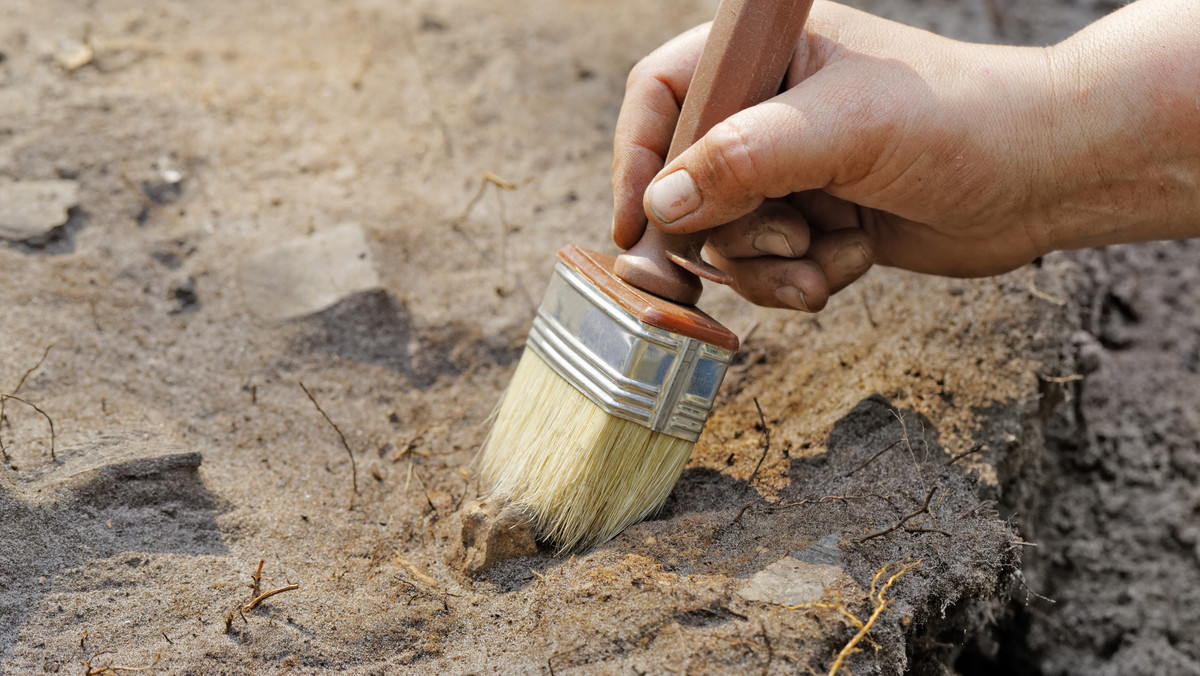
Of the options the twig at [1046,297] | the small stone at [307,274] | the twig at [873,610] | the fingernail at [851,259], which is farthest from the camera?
the small stone at [307,274]

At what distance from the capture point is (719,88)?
87.4 inches

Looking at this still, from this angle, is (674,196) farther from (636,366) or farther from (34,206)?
(34,206)

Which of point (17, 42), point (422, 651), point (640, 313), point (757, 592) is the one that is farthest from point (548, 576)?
point (17, 42)

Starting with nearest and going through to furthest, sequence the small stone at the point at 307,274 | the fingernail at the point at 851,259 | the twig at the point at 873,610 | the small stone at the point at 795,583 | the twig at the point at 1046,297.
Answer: the twig at the point at 873,610
the small stone at the point at 795,583
the fingernail at the point at 851,259
the twig at the point at 1046,297
the small stone at the point at 307,274

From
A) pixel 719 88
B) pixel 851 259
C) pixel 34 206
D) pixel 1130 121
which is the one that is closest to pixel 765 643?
pixel 851 259

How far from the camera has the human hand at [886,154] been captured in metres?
2.19

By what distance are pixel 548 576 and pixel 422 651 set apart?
33 cm

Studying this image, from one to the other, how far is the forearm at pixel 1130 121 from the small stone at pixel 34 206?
3.21m

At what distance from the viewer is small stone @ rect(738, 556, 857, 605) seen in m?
1.91

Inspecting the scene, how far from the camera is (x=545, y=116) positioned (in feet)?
13.1

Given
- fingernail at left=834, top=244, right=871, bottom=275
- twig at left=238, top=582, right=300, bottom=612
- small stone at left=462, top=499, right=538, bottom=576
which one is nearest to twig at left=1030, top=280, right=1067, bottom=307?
fingernail at left=834, top=244, right=871, bottom=275

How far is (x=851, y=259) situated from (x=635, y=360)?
0.86 m

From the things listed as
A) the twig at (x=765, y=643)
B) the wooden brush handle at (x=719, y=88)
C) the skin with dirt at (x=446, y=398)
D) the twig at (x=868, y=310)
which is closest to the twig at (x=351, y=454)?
the skin with dirt at (x=446, y=398)

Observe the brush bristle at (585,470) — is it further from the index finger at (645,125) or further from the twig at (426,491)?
the index finger at (645,125)
